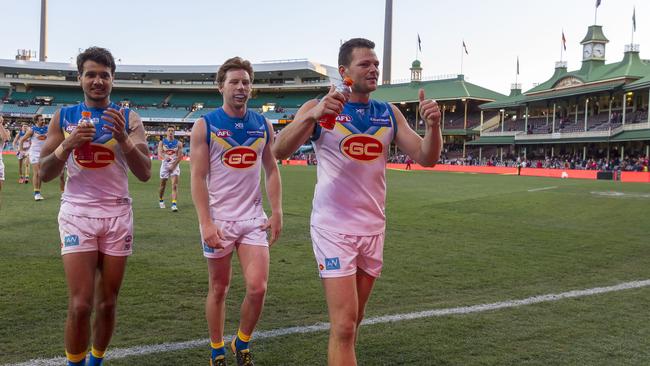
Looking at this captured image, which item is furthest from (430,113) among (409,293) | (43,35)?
(43,35)

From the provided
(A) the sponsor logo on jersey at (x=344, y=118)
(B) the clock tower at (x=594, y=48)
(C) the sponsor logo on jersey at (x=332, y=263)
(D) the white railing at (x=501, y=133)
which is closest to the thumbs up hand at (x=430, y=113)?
(A) the sponsor logo on jersey at (x=344, y=118)

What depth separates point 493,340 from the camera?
16.0 ft

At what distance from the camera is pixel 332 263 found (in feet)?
11.8

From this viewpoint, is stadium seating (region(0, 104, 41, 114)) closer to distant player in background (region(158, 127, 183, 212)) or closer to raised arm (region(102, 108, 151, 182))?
distant player in background (region(158, 127, 183, 212))

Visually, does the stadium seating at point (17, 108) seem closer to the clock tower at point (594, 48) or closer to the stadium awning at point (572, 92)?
the stadium awning at point (572, 92)

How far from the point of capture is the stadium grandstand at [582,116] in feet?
153

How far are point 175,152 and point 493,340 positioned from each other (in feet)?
38.7

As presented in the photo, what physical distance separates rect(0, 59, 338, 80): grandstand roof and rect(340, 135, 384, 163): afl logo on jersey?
78.1 m

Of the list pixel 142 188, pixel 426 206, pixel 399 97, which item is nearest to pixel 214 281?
pixel 426 206

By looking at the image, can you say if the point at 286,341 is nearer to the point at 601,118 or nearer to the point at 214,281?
the point at 214,281

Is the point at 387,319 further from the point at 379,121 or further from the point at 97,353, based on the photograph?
the point at 97,353

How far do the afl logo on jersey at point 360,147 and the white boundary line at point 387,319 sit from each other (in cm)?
202

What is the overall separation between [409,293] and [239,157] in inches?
120

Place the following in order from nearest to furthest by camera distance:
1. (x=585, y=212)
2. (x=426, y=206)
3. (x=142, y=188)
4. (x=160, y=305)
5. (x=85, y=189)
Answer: (x=85, y=189), (x=160, y=305), (x=585, y=212), (x=426, y=206), (x=142, y=188)
